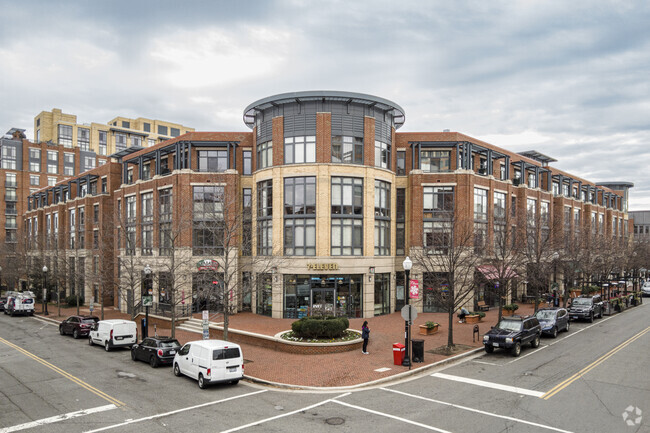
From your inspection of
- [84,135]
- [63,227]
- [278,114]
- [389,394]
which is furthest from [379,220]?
[84,135]

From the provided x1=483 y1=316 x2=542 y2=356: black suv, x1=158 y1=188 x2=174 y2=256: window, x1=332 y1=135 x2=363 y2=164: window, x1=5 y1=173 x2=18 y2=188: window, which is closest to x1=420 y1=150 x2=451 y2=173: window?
x1=332 y1=135 x2=363 y2=164: window

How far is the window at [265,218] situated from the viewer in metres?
36.7

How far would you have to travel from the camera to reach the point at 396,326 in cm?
3159

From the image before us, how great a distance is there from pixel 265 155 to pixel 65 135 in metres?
94.7

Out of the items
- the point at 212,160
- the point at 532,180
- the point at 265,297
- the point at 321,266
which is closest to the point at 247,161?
the point at 212,160

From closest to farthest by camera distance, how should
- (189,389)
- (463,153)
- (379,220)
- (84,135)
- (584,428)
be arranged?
(584,428), (189,389), (379,220), (463,153), (84,135)

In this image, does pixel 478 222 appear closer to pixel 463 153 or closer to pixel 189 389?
pixel 463 153

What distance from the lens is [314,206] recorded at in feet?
115

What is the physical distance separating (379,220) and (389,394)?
71.1ft

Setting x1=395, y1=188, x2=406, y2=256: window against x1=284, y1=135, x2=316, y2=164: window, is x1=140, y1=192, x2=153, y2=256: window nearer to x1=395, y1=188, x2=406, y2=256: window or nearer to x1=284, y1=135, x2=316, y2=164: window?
x1=284, y1=135, x2=316, y2=164: window

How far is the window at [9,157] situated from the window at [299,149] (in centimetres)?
7702

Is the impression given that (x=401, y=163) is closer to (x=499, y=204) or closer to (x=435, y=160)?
(x=435, y=160)

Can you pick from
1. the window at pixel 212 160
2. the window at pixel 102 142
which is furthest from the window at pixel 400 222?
the window at pixel 102 142

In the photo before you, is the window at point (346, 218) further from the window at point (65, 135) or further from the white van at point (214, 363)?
the window at point (65, 135)
